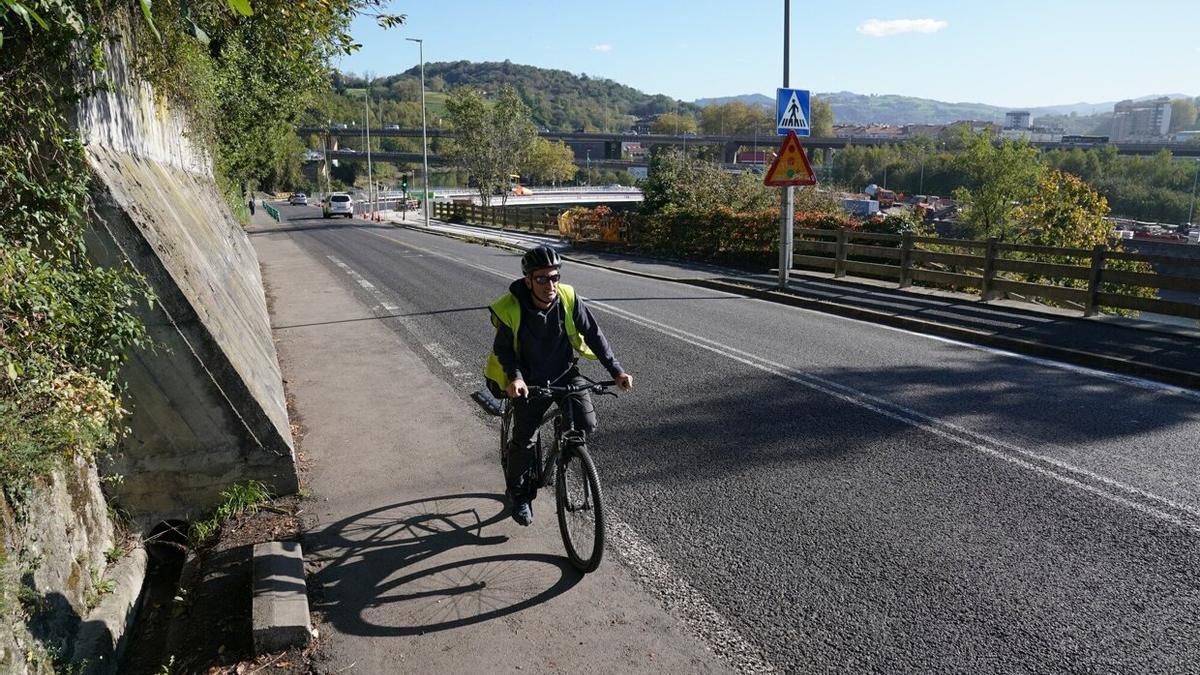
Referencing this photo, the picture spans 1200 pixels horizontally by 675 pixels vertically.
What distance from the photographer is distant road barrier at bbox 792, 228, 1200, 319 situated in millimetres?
10734

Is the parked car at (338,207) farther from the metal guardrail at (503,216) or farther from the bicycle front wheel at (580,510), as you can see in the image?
the bicycle front wheel at (580,510)

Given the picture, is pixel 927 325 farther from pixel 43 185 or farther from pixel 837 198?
pixel 837 198

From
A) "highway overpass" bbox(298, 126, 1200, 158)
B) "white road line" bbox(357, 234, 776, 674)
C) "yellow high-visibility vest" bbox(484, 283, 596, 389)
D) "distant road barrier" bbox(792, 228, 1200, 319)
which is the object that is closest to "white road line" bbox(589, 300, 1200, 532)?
"white road line" bbox(357, 234, 776, 674)

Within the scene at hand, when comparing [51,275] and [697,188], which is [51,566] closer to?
[51,275]

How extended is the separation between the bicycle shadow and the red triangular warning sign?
1094cm

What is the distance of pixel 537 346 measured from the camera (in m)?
4.51

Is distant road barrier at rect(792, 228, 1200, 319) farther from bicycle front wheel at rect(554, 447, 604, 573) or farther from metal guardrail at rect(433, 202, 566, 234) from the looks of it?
metal guardrail at rect(433, 202, 566, 234)

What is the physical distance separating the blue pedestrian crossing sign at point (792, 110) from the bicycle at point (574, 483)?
1170 centimetres

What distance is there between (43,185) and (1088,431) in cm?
746

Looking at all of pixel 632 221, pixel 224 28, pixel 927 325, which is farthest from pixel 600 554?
pixel 632 221

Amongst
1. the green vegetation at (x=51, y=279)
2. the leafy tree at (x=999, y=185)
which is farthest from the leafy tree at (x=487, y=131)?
the green vegetation at (x=51, y=279)

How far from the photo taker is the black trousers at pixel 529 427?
4.45 meters

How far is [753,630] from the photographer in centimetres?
365

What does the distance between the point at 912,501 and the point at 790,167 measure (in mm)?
10440
